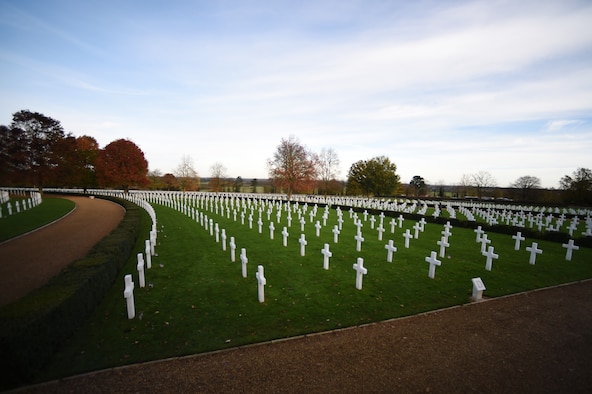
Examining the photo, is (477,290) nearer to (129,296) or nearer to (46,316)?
(129,296)

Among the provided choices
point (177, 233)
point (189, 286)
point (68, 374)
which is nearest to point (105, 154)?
point (177, 233)

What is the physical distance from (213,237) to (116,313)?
8.64m

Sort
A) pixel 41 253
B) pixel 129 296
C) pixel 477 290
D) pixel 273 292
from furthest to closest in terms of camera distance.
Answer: pixel 41 253, pixel 273 292, pixel 477 290, pixel 129 296

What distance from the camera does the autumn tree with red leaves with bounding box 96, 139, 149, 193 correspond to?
47.0m

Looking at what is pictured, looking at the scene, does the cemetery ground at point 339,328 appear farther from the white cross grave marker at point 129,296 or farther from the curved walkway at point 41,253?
the curved walkway at point 41,253

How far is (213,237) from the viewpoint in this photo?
14945 mm

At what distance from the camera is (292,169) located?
45312 millimetres

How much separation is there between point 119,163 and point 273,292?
49687mm

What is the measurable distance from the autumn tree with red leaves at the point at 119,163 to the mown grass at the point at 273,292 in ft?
134

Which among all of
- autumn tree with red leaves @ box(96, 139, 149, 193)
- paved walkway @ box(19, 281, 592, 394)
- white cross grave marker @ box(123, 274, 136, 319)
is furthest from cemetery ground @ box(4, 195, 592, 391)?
autumn tree with red leaves @ box(96, 139, 149, 193)

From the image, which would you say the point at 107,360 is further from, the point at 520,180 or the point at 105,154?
the point at 520,180

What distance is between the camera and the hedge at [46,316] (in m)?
3.90

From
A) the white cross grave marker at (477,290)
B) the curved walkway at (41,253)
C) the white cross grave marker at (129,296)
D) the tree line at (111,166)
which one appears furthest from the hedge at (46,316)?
the tree line at (111,166)

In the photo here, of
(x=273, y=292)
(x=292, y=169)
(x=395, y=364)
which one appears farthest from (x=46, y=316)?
(x=292, y=169)
